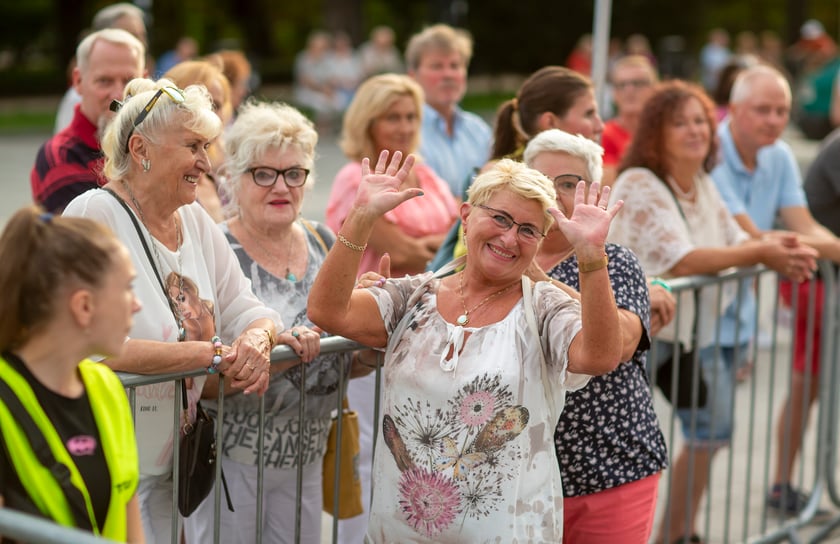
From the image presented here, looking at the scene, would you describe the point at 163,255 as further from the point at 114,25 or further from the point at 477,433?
the point at 114,25

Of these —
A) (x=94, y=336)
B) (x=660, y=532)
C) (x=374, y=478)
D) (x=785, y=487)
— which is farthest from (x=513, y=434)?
(x=785, y=487)

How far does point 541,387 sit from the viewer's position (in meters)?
3.54

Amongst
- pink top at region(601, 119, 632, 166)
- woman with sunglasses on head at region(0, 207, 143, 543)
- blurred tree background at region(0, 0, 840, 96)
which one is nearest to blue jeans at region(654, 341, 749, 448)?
pink top at region(601, 119, 632, 166)

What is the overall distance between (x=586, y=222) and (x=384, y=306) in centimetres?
68

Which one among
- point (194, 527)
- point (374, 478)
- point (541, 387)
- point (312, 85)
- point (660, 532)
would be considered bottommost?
point (660, 532)

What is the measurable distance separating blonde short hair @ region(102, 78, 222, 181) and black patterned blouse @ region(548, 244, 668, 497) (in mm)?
1334

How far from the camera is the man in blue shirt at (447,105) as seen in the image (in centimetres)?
701

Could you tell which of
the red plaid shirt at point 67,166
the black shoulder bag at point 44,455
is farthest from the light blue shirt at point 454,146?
the black shoulder bag at point 44,455

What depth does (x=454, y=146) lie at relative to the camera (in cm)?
708

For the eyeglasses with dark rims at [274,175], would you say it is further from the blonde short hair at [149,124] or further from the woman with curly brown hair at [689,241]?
the woman with curly brown hair at [689,241]

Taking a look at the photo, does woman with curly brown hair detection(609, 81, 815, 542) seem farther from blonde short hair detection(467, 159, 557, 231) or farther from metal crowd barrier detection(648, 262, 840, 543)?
blonde short hair detection(467, 159, 557, 231)

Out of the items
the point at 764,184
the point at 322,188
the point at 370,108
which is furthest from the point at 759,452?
the point at 322,188

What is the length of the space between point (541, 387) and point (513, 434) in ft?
0.53

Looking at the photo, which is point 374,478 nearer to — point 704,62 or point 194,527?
point 194,527
